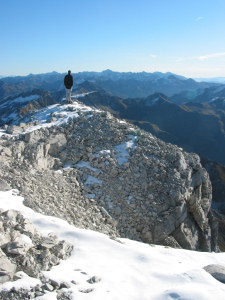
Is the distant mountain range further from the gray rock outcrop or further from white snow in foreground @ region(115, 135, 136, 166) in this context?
the gray rock outcrop

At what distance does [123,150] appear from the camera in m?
16.6

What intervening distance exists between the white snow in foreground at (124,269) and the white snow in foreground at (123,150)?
7.37 meters

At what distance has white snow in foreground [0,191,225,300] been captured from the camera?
5.97 m

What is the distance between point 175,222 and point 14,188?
9178mm

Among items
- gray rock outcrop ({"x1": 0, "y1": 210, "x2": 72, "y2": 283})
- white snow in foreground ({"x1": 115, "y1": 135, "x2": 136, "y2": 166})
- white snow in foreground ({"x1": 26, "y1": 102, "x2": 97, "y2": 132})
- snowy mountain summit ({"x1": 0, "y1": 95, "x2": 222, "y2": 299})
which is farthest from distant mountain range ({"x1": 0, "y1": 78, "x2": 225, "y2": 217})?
gray rock outcrop ({"x1": 0, "y1": 210, "x2": 72, "y2": 283})

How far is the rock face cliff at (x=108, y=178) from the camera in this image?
11930 mm

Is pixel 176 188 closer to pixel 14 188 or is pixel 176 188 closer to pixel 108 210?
pixel 108 210

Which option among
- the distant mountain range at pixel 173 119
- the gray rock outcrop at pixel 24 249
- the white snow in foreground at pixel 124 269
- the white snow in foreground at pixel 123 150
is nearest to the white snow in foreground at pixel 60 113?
the white snow in foreground at pixel 123 150

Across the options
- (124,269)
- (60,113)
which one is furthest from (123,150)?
(124,269)

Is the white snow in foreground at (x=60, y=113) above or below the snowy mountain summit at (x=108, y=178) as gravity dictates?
above

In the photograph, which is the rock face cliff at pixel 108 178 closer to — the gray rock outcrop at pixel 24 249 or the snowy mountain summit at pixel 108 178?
the snowy mountain summit at pixel 108 178

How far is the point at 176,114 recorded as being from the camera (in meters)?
162

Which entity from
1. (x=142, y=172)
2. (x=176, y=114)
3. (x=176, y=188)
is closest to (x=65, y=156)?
(x=142, y=172)

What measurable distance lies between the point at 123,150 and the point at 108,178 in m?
2.55
